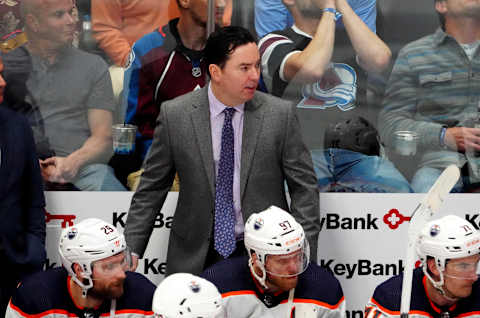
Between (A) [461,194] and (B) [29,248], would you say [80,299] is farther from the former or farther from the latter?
(A) [461,194]

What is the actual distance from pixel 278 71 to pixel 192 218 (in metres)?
1.08

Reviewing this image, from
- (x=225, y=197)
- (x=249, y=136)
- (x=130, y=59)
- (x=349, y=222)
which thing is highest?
(x=130, y=59)

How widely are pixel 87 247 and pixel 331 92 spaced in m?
1.96

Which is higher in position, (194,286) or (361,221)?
(194,286)

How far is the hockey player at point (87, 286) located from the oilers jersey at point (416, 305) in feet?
3.15

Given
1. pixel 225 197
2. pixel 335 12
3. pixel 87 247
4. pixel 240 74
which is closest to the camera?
pixel 87 247

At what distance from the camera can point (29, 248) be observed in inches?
196

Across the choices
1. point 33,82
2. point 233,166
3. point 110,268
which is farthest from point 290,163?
point 33,82

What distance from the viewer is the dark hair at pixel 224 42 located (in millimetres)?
4809

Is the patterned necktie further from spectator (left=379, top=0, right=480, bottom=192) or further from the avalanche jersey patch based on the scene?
spectator (left=379, top=0, right=480, bottom=192)

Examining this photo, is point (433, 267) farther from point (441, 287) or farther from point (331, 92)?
point (331, 92)

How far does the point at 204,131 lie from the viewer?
4.89m

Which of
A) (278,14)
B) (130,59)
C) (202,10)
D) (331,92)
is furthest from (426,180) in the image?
(130,59)

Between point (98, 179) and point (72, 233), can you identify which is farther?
point (98, 179)
